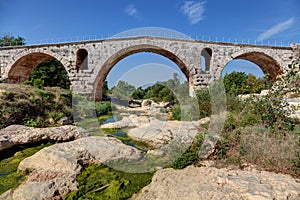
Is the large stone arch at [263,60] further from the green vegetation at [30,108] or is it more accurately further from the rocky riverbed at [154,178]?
the rocky riverbed at [154,178]

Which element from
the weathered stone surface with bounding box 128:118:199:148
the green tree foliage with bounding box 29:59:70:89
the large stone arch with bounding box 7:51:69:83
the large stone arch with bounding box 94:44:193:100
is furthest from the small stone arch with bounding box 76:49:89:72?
the weathered stone surface with bounding box 128:118:199:148

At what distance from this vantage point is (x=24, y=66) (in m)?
16.4

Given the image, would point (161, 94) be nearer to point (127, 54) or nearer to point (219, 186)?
point (127, 54)

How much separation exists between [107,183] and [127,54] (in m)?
13.5

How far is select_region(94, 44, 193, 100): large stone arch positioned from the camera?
14430 mm

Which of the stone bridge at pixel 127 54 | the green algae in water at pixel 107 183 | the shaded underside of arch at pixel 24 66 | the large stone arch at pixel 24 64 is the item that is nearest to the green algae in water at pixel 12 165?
the green algae in water at pixel 107 183

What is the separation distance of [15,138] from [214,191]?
5.14m

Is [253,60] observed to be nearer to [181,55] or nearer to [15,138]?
[181,55]

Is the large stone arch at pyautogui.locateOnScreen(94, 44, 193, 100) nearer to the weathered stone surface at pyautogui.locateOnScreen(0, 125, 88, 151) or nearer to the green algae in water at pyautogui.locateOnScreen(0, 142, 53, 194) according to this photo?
the weathered stone surface at pyautogui.locateOnScreen(0, 125, 88, 151)

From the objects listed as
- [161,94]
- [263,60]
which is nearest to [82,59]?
[161,94]

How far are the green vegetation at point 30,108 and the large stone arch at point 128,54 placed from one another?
19.3 feet

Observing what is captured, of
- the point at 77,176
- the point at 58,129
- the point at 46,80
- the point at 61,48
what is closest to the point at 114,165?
the point at 77,176

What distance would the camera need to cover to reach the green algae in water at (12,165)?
2928 mm

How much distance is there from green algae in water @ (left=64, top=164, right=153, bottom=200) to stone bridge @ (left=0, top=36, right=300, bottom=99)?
11526 mm
